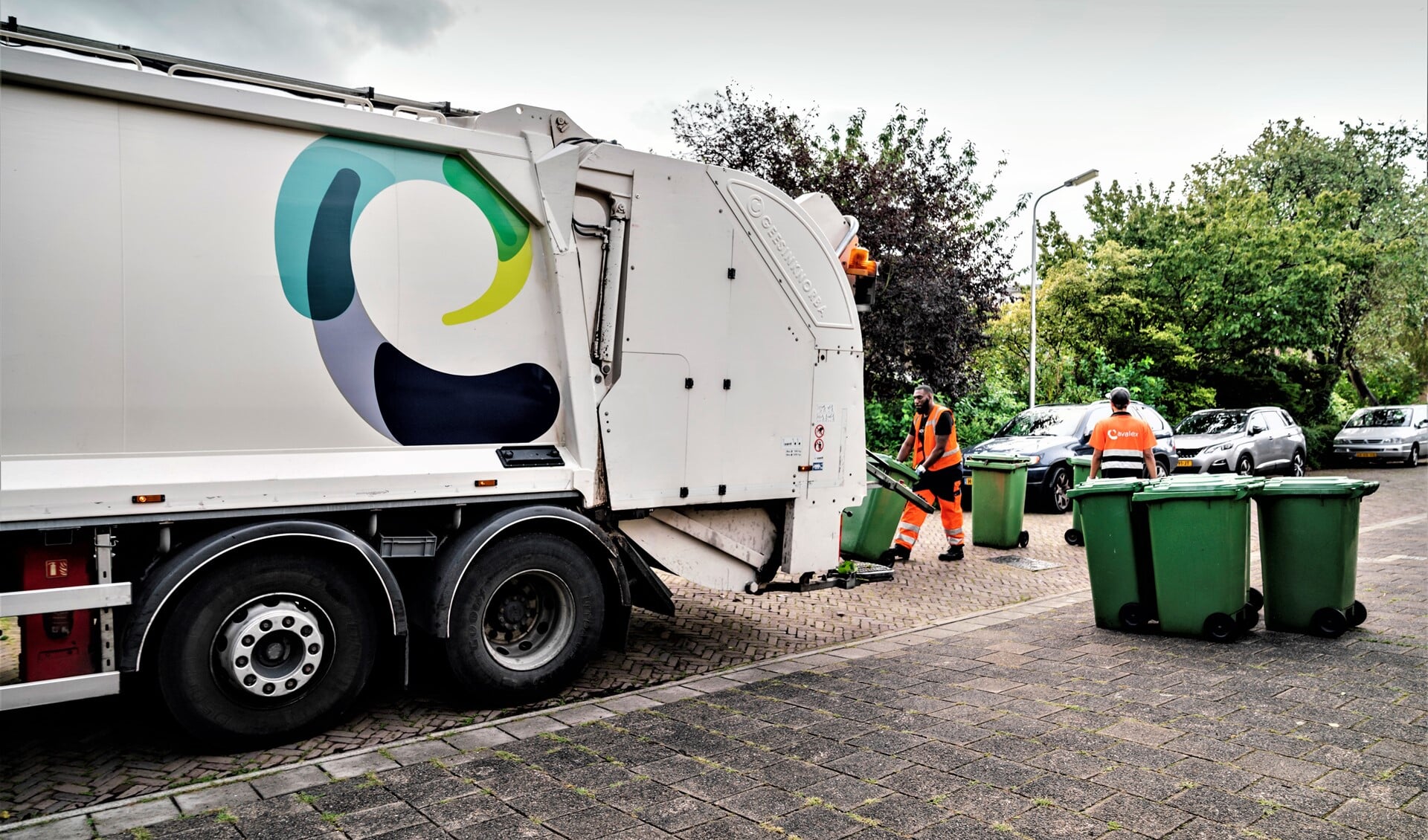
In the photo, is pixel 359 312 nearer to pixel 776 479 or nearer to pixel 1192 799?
pixel 776 479

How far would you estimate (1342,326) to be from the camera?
2405 cm

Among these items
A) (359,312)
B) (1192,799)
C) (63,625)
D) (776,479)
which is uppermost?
(359,312)

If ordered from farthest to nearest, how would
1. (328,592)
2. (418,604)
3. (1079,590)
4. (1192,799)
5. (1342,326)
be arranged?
(1342,326)
(1079,590)
(418,604)
(328,592)
(1192,799)

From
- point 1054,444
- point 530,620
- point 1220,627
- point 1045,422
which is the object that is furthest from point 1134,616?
point 1045,422

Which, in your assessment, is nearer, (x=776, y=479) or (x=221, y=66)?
(x=221, y=66)

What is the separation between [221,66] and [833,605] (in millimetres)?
5318

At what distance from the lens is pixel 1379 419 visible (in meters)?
23.3

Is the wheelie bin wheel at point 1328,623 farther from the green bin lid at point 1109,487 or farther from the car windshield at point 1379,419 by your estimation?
the car windshield at point 1379,419

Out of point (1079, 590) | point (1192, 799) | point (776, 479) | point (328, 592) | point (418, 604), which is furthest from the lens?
point (1079, 590)

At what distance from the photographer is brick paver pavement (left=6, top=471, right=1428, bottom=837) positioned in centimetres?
364

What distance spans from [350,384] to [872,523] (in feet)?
17.1

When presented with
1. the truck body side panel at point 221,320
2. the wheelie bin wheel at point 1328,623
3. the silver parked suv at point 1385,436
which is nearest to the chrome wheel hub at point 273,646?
the truck body side panel at point 221,320

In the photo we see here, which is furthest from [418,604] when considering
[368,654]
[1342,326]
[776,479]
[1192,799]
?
[1342,326]

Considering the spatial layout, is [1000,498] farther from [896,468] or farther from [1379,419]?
[1379,419]
